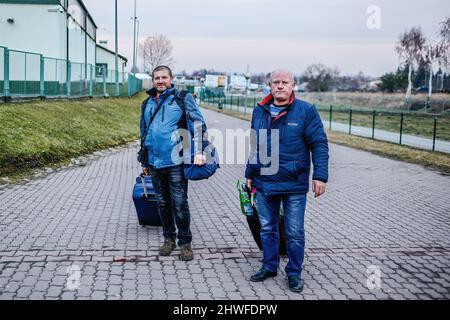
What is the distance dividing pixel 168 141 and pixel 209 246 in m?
1.39

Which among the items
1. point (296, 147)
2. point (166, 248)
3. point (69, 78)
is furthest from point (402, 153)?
point (69, 78)

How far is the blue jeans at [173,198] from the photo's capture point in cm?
530

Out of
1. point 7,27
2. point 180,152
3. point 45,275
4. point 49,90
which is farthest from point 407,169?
point 7,27

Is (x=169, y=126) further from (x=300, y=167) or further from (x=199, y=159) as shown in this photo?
(x=300, y=167)

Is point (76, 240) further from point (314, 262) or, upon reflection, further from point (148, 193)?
point (314, 262)

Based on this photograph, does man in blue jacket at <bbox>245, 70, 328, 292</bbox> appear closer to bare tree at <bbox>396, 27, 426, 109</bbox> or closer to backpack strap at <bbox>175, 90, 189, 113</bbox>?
backpack strap at <bbox>175, 90, 189, 113</bbox>

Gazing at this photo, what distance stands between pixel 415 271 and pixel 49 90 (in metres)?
17.8

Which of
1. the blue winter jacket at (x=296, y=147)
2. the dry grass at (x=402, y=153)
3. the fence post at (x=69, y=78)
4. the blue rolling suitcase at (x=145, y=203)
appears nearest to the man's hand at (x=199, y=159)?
the blue winter jacket at (x=296, y=147)

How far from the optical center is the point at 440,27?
42.7 metres

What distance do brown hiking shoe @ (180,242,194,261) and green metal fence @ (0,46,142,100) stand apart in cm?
1227

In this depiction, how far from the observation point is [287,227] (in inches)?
184

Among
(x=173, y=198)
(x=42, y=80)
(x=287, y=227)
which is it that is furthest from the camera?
(x=42, y=80)

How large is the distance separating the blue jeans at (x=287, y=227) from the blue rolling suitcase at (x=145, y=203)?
2026mm

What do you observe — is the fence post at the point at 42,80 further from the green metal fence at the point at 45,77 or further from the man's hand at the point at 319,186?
the man's hand at the point at 319,186
